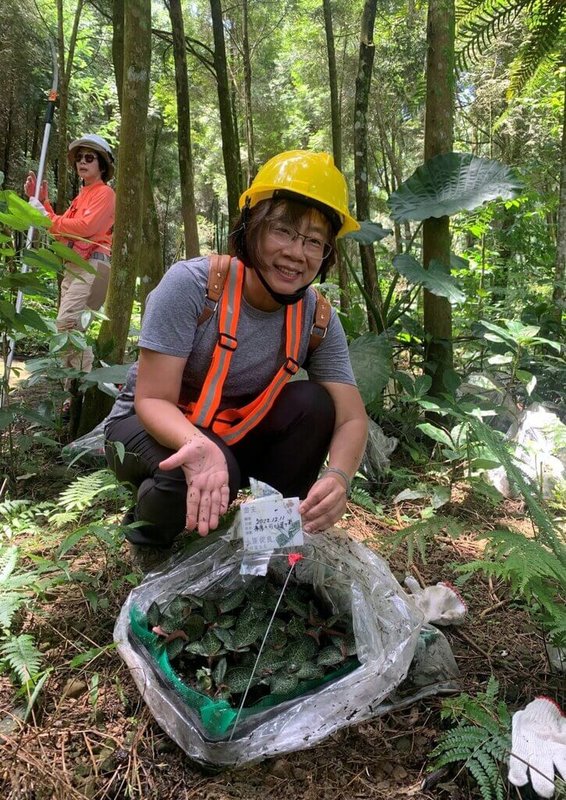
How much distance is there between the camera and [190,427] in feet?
4.67

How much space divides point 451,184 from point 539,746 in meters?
3.19

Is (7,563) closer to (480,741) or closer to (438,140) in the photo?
(480,741)

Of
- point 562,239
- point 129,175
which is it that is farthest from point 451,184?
point 129,175

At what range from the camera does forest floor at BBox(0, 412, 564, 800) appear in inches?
43.2

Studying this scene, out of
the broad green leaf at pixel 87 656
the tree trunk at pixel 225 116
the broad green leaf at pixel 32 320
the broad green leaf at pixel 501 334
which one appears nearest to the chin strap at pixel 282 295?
the broad green leaf at pixel 32 320

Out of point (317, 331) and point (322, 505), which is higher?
point (317, 331)

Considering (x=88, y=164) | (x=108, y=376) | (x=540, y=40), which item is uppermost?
(x=540, y=40)

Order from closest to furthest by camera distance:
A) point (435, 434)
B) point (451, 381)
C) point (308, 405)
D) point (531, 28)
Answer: point (308, 405), point (435, 434), point (451, 381), point (531, 28)

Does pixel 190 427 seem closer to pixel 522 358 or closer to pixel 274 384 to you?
pixel 274 384

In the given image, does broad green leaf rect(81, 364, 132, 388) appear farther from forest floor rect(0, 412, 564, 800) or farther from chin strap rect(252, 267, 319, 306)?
chin strap rect(252, 267, 319, 306)

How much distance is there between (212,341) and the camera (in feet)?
5.19

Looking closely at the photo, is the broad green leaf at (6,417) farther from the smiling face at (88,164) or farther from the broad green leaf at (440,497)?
the smiling face at (88,164)

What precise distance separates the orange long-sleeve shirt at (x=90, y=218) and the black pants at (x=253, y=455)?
207 centimetres

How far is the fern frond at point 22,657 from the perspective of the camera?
1.22 meters
